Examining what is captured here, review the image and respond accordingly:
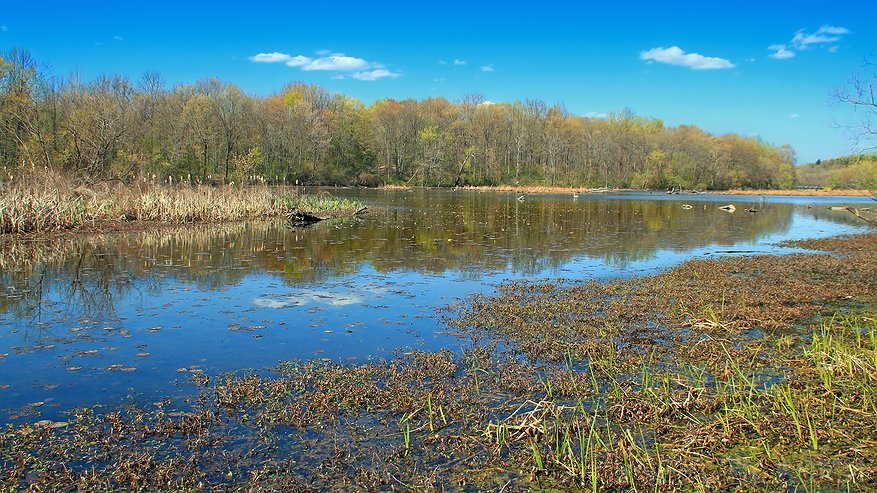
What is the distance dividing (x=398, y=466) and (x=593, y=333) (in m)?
4.42

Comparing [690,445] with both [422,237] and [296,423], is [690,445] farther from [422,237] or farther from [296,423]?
[422,237]

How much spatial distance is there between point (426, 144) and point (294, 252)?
74479mm

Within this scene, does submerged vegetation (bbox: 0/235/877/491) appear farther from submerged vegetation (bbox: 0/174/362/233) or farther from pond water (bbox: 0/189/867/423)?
submerged vegetation (bbox: 0/174/362/233)

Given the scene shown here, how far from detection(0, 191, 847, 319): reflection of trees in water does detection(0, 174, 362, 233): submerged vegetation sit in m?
1.67

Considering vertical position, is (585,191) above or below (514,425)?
above

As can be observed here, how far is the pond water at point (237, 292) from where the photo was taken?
6.32 m

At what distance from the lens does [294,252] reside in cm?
1585

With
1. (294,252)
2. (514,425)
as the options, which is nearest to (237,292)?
(294,252)

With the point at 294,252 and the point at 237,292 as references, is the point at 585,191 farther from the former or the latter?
the point at 237,292

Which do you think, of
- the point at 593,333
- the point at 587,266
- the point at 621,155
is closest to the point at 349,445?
the point at 593,333

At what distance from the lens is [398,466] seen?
4227 mm

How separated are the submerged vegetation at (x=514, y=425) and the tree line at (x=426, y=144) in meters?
61.1

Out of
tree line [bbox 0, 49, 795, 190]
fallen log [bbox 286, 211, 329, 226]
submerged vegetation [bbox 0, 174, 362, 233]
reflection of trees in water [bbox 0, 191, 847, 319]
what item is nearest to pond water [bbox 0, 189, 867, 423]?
reflection of trees in water [bbox 0, 191, 847, 319]

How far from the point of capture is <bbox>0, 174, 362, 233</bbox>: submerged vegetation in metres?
16.7
